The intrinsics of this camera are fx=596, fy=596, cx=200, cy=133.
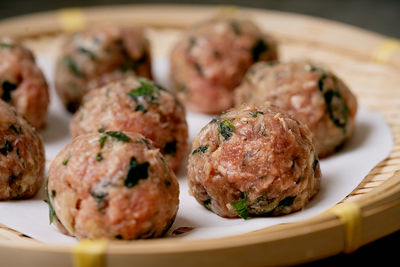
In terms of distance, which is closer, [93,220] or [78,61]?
Answer: [93,220]

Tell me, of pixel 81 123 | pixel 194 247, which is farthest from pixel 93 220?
pixel 81 123

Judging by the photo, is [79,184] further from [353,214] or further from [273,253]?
[353,214]

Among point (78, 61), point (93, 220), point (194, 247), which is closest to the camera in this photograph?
point (194, 247)

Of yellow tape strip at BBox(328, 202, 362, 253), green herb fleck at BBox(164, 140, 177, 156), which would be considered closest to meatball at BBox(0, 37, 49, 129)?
green herb fleck at BBox(164, 140, 177, 156)

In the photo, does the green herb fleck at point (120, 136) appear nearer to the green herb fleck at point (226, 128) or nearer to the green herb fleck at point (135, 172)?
the green herb fleck at point (135, 172)

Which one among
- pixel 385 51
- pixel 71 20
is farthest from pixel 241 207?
pixel 71 20

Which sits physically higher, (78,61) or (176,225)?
(78,61)

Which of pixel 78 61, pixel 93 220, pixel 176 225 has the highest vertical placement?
pixel 78 61

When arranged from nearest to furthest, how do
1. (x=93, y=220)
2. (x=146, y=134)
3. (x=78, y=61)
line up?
(x=93, y=220), (x=146, y=134), (x=78, y=61)
